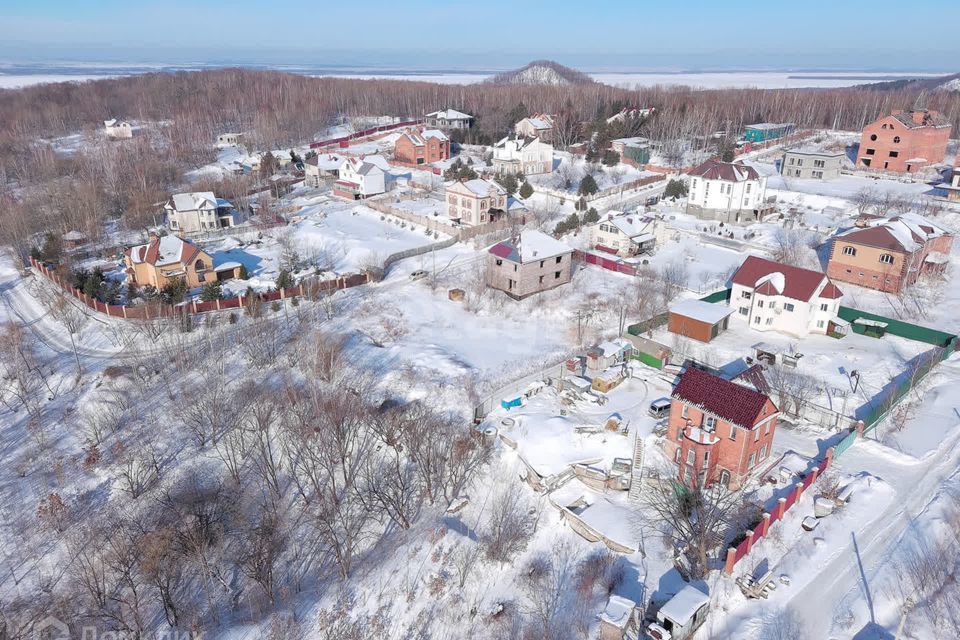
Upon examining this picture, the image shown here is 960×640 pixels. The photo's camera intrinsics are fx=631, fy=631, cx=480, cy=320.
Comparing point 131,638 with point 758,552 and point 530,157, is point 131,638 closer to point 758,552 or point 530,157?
point 758,552

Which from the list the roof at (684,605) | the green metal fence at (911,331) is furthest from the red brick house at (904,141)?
the roof at (684,605)

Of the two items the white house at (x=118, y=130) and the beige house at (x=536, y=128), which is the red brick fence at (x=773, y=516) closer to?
the beige house at (x=536, y=128)

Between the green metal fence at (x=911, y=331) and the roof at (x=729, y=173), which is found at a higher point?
the roof at (x=729, y=173)

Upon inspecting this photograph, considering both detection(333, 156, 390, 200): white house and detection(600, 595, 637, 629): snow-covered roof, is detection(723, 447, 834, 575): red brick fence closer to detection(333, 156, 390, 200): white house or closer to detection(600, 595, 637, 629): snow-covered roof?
detection(600, 595, 637, 629): snow-covered roof

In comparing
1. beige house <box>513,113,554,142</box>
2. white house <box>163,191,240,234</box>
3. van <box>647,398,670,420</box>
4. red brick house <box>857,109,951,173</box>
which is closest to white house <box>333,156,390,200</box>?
white house <box>163,191,240,234</box>

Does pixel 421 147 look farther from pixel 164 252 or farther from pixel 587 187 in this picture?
pixel 164 252

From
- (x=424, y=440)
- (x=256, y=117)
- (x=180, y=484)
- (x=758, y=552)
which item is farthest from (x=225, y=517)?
(x=256, y=117)
